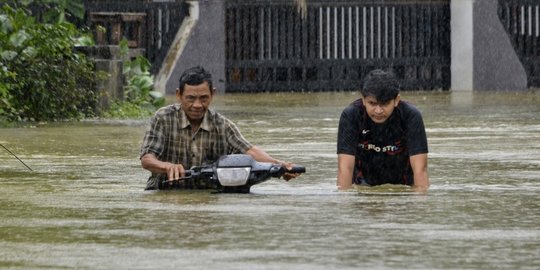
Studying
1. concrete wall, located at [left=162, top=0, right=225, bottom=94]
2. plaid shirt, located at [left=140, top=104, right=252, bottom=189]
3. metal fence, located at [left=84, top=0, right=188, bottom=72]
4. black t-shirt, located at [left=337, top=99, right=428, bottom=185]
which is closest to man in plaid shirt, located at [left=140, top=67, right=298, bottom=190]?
plaid shirt, located at [left=140, top=104, right=252, bottom=189]

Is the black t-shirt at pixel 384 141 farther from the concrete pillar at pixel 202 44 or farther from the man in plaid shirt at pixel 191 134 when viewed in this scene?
the concrete pillar at pixel 202 44

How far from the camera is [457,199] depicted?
34.7 ft

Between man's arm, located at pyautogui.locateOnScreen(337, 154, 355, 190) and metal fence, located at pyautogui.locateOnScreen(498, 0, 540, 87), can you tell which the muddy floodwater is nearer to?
man's arm, located at pyautogui.locateOnScreen(337, 154, 355, 190)

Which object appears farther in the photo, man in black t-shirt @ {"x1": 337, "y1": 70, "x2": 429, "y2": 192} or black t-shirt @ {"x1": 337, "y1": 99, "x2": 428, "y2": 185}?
black t-shirt @ {"x1": 337, "y1": 99, "x2": 428, "y2": 185}

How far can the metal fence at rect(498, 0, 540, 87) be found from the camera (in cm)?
3412

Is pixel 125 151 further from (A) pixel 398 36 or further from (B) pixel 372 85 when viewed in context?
(A) pixel 398 36

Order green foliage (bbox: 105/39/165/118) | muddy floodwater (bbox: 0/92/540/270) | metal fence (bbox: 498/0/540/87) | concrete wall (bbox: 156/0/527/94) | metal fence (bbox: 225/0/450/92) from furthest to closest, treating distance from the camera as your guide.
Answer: metal fence (bbox: 498/0/540/87)
metal fence (bbox: 225/0/450/92)
concrete wall (bbox: 156/0/527/94)
green foliage (bbox: 105/39/165/118)
muddy floodwater (bbox: 0/92/540/270)

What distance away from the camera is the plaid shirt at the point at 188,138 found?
443 inches

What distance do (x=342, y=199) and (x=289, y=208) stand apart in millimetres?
599

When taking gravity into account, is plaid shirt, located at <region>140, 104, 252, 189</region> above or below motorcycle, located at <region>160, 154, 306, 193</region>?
above

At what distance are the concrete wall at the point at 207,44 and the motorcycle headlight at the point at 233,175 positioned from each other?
21412 mm

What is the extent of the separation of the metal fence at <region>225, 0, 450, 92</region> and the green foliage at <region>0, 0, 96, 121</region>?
12.4m

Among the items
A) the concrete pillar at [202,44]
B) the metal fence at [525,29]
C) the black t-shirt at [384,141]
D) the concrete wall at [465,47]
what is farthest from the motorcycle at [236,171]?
the metal fence at [525,29]

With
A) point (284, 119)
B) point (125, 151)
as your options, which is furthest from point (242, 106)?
point (125, 151)
